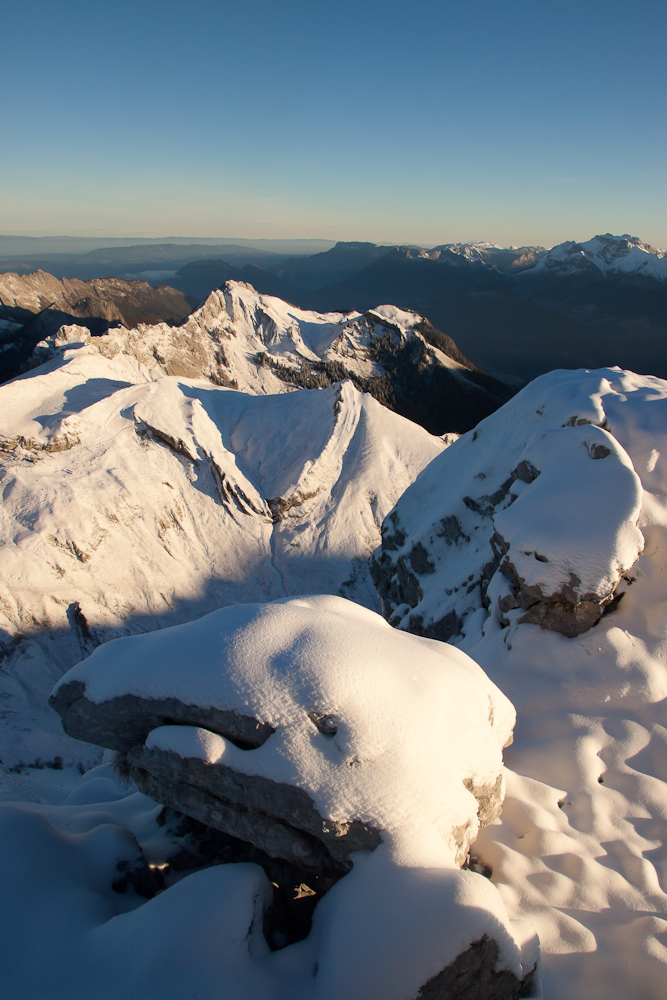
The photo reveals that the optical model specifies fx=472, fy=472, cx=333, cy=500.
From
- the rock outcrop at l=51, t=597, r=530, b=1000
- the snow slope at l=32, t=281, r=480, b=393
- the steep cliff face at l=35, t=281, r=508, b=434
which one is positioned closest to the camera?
the rock outcrop at l=51, t=597, r=530, b=1000

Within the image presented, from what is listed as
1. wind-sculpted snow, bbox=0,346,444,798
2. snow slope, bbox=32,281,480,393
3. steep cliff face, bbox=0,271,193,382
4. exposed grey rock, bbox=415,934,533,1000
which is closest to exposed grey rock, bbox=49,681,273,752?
exposed grey rock, bbox=415,934,533,1000

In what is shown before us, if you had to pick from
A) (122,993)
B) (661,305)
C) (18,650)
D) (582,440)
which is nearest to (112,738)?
(122,993)

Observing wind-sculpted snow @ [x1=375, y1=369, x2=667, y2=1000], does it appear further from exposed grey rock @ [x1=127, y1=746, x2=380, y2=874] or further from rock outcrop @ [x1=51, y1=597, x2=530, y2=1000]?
exposed grey rock @ [x1=127, y1=746, x2=380, y2=874]

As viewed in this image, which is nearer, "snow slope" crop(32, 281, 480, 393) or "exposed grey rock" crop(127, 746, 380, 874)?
"exposed grey rock" crop(127, 746, 380, 874)

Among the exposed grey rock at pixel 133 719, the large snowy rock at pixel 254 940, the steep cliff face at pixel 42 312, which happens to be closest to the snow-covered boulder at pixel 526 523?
the large snowy rock at pixel 254 940

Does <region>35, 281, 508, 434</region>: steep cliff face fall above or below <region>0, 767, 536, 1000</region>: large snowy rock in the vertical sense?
above

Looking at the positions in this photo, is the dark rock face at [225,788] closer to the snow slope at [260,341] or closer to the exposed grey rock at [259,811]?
the exposed grey rock at [259,811]
